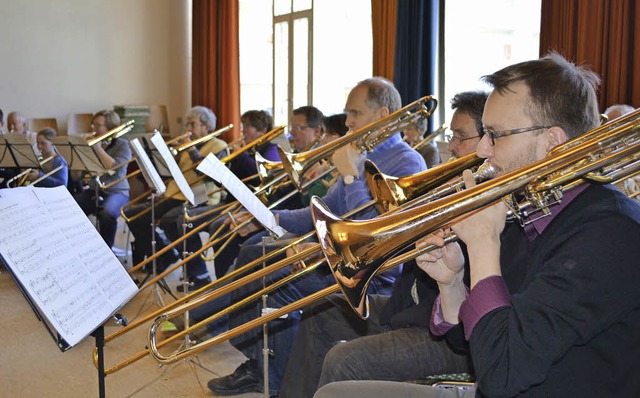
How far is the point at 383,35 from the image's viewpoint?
6527 millimetres

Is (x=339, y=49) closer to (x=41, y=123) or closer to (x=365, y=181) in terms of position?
(x=41, y=123)

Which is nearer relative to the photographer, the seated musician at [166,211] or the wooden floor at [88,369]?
the wooden floor at [88,369]

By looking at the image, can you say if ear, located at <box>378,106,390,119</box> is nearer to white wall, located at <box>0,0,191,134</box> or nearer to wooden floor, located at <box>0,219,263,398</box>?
wooden floor, located at <box>0,219,263,398</box>

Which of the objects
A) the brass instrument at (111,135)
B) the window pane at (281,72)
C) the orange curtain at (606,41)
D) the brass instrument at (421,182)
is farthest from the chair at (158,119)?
the brass instrument at (421,182)

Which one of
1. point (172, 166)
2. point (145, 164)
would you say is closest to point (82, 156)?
point (145, 164)

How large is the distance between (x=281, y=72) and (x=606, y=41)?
4663mm

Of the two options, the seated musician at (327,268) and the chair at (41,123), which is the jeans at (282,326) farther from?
the chair at (41,123)

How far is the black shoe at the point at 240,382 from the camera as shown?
121 inches

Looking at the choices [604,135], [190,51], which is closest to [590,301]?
[604,135]

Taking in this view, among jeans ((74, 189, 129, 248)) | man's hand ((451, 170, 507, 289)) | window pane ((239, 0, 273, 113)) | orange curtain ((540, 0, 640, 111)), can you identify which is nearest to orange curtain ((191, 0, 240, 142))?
window pane ((239, 0, 273, 113))

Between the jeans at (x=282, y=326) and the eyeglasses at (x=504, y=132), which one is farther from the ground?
the eyeglasses at (x=504, y=132)

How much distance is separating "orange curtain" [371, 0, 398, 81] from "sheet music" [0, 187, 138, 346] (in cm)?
469

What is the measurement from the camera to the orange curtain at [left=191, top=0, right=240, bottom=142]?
884cm

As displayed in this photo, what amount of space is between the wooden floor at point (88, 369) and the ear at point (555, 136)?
75.4 inches
